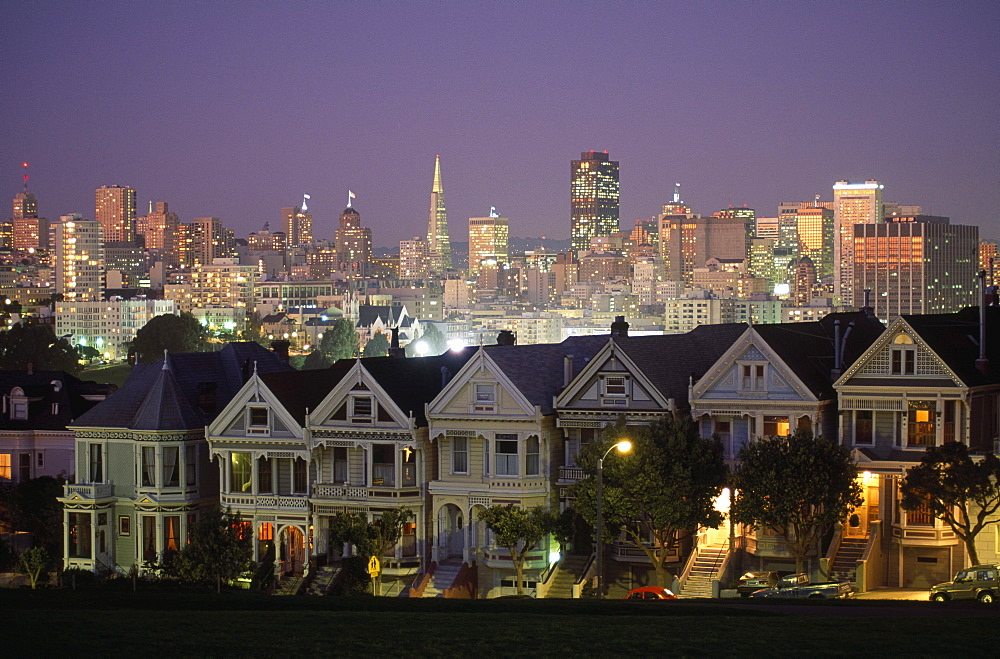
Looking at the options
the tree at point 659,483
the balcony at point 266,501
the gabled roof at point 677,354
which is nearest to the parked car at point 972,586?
the tree at point 659,483

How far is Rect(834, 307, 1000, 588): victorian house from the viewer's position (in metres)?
47.2

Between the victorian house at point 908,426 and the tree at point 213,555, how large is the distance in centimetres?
1967

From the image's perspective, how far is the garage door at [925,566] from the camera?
155ft

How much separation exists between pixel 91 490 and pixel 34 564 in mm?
3352

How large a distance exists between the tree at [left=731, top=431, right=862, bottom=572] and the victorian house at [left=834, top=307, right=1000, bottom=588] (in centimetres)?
163

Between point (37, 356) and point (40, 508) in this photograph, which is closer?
point (40, 508)

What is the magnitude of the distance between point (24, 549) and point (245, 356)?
11.3m

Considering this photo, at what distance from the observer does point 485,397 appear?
5184 centimetres

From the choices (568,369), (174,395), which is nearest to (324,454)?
(174,395)

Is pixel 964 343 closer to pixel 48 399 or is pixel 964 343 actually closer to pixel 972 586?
pixel 972 586

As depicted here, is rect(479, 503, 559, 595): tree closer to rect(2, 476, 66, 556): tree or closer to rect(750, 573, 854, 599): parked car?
rect(750, 573, 854, 599): parked car

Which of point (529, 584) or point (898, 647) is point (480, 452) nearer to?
point (529, 584)

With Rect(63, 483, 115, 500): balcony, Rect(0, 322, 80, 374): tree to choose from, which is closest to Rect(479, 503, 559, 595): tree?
Rect(63, 483, 115, 500): balcony

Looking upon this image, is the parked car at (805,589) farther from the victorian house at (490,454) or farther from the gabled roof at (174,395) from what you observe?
the gabled roof at (174,395)
